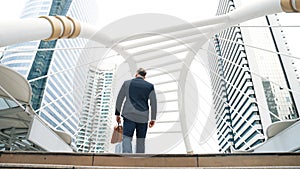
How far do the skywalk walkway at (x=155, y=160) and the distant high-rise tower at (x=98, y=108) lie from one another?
293 millimetres

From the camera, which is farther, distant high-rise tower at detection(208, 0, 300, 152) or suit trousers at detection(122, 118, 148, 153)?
distant high-rise tower at detection(208, 0, 300, 152)

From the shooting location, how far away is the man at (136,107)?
7.88 feet

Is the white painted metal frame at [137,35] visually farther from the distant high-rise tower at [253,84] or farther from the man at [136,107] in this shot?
the distant high-rise tower at [253,84]

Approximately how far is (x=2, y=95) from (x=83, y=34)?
2.62 metres

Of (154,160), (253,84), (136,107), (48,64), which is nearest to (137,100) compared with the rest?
(136,107)

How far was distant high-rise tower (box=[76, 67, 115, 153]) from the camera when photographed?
2.34 meters

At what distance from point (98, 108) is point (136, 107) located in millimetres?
506

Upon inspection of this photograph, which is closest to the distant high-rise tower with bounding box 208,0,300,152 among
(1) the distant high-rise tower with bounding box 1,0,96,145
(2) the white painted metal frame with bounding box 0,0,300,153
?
(1) the distant high-rise tower with bounding box 1,0,96,145

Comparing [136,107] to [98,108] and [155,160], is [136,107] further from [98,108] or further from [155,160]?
[155,160]

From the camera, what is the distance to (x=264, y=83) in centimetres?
6256

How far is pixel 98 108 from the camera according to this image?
→ 266cm

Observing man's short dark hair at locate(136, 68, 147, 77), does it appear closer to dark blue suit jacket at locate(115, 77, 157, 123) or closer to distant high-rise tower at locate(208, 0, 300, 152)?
dark blue suit jacket at locate(115, 77, 157, 123)

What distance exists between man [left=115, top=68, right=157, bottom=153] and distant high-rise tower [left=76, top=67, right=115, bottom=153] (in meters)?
0.15

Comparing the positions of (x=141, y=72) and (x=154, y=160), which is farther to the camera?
(x=141, y=72)
